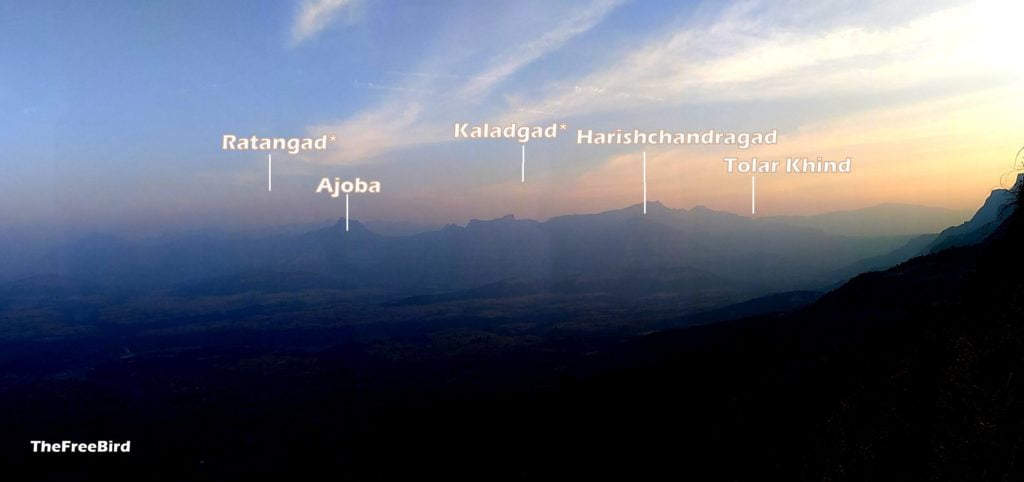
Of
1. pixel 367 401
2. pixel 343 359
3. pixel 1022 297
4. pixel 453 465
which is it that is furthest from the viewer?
pixel 343 359

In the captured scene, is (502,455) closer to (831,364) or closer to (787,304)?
(831,364)

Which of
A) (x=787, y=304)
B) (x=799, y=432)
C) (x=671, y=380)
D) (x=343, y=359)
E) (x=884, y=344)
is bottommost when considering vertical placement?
(x=343, y=359)

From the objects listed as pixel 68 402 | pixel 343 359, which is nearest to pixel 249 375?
pixel 343 359

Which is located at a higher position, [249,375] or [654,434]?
[654,434]

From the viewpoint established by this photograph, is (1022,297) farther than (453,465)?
No

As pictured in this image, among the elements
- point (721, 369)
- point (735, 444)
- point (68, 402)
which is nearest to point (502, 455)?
point (721, 369)

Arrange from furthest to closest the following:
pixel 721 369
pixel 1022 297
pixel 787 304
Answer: pixel 787 304 → pixel 721 369 → pixel 1022 297

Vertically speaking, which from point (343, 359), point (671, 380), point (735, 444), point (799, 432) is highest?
point (799, 432)

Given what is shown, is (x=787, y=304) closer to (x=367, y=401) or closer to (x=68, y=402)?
(x=367, y=401)

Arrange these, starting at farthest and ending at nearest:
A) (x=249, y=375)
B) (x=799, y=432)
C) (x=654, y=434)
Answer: (x=249, y=375) → (x=654, y=434) → (x=799, y=432)
